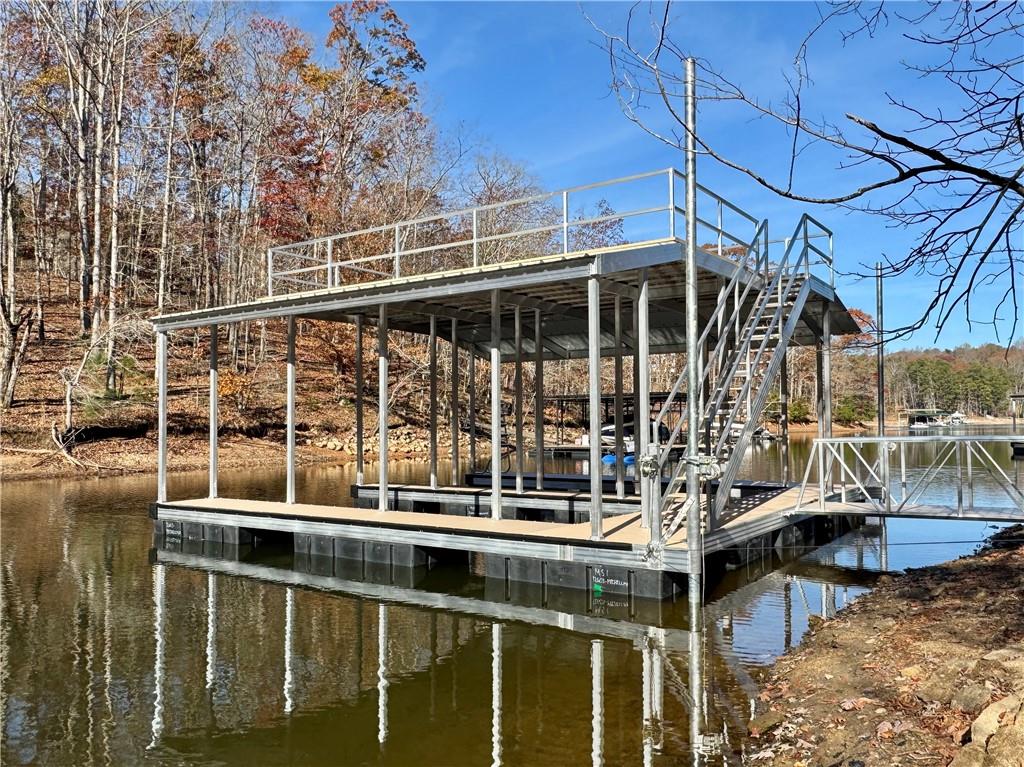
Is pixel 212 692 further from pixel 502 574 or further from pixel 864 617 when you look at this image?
pixel 864 617

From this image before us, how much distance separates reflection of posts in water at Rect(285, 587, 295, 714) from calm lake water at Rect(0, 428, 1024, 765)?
Result: 27 millimetres

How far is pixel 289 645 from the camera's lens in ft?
27.1

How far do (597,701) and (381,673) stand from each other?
2161 millimetres

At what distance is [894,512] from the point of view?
1152 cm

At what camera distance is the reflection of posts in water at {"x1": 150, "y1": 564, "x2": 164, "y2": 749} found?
20.0 ft

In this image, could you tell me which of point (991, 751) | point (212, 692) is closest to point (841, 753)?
point (991, 751)

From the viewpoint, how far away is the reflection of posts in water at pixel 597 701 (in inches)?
216

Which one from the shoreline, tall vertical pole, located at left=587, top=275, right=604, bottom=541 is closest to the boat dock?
tall vertical pole, located at left=587, top=275, right=604, bottom=541

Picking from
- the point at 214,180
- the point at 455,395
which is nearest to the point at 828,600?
the point at 455,395

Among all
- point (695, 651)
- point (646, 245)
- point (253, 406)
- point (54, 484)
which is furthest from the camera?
point (253, 406)

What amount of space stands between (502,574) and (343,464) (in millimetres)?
21372

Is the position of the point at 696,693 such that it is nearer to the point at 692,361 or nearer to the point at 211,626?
the point at 692,361

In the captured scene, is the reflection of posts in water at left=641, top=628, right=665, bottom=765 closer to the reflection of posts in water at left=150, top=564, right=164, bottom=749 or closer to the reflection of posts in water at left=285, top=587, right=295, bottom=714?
the reflection of posts in water at left=285, top=587, right=295, bottom=714

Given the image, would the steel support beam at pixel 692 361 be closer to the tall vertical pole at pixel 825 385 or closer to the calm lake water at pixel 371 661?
the calm lake water at pixel 371 661
